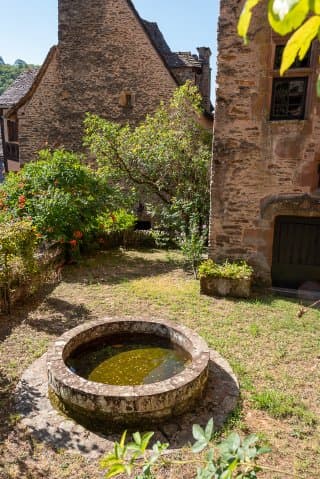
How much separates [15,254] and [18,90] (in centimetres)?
1675

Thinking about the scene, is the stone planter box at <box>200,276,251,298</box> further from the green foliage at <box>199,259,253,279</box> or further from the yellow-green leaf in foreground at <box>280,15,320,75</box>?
the yellow-green leaf in foreground at <box>280,15,320,75</box>

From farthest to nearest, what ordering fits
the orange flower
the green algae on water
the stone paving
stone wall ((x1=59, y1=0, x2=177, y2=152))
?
1. stone wall ((x1=59, y1=0, x2=177, y2=152))
2. the orange flower
3. the green algae on water
4. the stone paving

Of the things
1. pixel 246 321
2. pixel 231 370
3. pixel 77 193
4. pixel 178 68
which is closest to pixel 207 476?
pixel 231 370

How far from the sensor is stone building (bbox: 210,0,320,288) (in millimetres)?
8250

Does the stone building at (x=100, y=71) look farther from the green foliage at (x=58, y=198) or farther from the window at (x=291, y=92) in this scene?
the window at (x=291, y=92)

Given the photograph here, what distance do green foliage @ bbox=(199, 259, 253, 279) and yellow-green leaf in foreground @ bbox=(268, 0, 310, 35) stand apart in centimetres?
803

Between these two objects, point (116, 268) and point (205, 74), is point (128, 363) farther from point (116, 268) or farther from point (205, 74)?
point (205, 74)

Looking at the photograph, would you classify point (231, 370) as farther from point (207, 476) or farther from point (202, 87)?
point (202, 87)

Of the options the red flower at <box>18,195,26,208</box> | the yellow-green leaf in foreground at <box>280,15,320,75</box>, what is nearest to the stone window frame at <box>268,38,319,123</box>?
the red flower at <box>18,195,26,208</box>

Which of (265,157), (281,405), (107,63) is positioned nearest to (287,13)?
(281,405)

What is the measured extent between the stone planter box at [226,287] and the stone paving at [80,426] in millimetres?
3233

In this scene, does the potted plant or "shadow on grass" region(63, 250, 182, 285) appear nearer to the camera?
the potted plant

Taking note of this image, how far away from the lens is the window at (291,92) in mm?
8234

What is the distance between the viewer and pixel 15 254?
7746 millimetres
